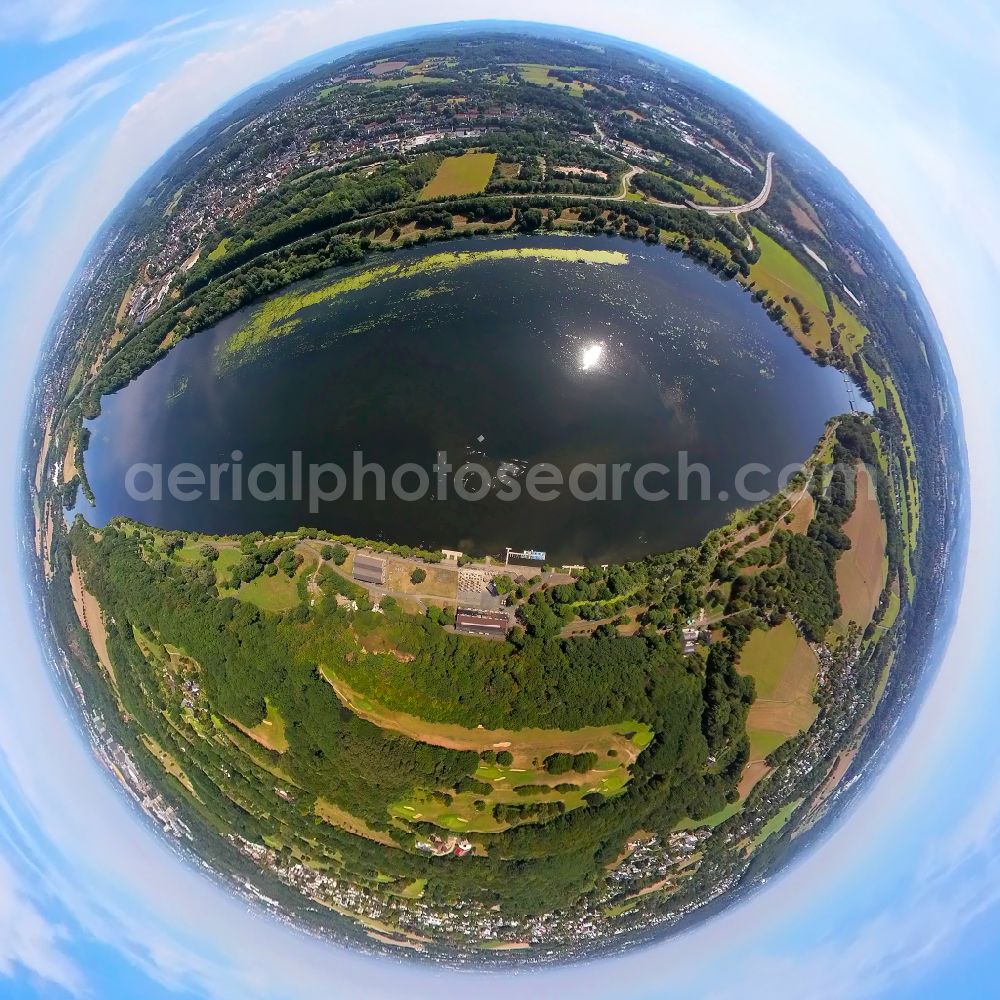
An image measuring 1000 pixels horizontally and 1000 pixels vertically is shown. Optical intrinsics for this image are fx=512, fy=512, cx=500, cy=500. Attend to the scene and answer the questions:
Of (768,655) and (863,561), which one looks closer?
(768,655)

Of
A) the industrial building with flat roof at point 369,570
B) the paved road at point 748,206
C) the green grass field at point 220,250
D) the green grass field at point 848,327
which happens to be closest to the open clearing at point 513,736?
the industrial building with flat roof at point 369,570

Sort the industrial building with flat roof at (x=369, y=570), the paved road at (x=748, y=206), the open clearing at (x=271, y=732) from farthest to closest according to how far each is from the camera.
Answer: the paved road at (x=748, y=206), the industrial building with flat roof at (x=369, y=570), the open clearing at (x=271, y=732)

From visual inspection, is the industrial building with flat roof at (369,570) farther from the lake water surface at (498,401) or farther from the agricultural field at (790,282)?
the agricultural field at (790,282)

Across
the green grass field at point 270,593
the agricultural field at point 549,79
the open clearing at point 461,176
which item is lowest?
the green grass field at point 270,593

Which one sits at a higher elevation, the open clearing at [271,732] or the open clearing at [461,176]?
the open clearing at [461,176]

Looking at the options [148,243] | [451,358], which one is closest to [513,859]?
[451,358]

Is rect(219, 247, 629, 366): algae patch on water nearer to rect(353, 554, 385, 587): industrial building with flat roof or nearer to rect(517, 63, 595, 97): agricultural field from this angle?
rect(517, 63, 595, 97): agricultural field

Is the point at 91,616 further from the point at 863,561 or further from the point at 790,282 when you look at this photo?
the point at 790,282

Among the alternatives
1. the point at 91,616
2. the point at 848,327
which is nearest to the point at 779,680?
the point at 848,327
